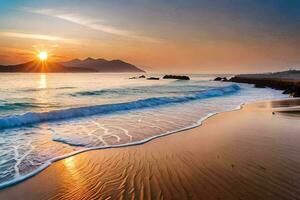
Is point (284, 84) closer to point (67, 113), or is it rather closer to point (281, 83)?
point (281, 83)

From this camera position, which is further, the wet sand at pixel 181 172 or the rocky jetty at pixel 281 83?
the rocky jetty at pixel 281 83

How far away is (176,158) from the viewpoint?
7.62m

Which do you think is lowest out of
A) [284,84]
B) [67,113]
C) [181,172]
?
[67,113]

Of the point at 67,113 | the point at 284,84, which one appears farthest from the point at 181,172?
the point at 284,84

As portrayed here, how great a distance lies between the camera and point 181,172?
648cm

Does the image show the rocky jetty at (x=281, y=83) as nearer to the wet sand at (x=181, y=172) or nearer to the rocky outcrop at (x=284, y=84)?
the rocky outcrop at (x=284, y=84)

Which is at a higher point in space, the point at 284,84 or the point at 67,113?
the point at 284,84

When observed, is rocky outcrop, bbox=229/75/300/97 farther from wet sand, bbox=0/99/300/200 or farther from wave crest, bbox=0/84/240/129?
wet sand, bbox=0/99/300/200

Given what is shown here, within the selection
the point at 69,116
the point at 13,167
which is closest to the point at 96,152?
the point at 13,167

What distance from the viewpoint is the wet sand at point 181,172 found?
5328 mm

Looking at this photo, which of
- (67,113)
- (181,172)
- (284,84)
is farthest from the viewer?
(284,84)

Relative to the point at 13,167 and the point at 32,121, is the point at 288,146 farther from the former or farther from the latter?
the point at 32,121

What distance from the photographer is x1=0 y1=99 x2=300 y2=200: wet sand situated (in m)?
5.33

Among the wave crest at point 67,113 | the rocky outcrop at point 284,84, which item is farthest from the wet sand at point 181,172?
the rocky outcrop at point 284,84
